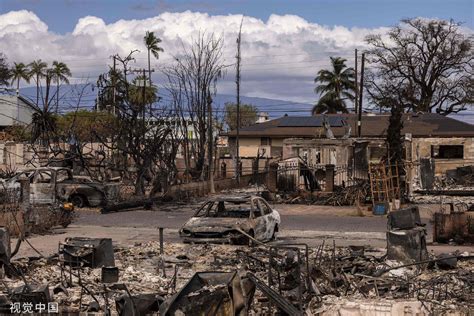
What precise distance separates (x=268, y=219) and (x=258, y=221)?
0.57 metres

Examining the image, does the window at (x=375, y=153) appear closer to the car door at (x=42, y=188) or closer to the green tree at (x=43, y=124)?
the green tree at (x=43, y=124)

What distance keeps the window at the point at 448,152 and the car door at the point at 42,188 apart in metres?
A: 24.4

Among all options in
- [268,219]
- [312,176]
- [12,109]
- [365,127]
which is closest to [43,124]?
[312,176]

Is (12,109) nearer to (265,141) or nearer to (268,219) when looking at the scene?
(265,141)

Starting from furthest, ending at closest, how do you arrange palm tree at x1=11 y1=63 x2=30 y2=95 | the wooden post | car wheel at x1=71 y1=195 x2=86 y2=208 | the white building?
1. palm tree at x1=11 y1=63 x2=30 y2=95
2. the white building
3. the wooden post
4. car wheel at x1=71 y1=195 x2=86 y2=208

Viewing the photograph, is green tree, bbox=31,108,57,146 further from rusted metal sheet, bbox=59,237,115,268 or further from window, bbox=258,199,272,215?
rusted metal sheet, bbox=59,237,115,268

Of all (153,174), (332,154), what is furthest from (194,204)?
(332,154)

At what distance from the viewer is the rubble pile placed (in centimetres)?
930

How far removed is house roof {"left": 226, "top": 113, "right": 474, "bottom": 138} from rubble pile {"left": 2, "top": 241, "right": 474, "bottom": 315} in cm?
3214

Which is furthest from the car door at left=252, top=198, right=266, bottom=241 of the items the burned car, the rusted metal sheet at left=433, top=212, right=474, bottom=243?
the rusted metal sheet at left=433, top=212, right=474, bottom=243

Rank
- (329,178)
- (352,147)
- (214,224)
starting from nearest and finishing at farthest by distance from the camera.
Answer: (214,224) < (329,178) < (352,147)

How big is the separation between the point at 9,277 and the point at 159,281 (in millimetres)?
2450

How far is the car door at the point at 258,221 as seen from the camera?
1695 cm

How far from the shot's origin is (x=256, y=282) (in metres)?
9.28
